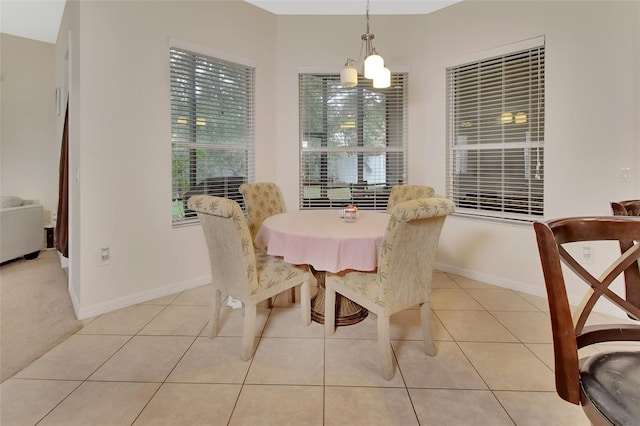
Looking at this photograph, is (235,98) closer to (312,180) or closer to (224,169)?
(224,169)

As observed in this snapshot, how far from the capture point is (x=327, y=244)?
1894 millimetres

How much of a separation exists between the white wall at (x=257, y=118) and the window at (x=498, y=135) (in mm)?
115

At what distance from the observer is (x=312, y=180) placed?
383cm

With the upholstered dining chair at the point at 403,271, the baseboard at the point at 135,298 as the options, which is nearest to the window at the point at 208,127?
the baseboard at the point at 135,298

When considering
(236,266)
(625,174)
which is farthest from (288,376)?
(625,174)

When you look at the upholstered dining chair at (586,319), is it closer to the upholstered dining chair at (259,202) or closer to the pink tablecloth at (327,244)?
the pink tablecloth at (327,244)

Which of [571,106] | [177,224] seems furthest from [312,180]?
[571,106]

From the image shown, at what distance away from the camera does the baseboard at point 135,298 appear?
248 centimetres

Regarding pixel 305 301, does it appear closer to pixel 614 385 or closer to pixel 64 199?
pixel 614 385

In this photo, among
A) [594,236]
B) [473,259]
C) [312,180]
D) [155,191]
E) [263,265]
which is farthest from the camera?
[312,180]

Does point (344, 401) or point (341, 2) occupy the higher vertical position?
point (341, 2)

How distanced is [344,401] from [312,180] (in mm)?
2623

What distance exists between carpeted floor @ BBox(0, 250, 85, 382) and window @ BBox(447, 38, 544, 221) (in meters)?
3.71

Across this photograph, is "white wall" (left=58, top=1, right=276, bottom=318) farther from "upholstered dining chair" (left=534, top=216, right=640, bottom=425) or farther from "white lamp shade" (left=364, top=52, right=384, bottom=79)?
"upholstered dining chair" (left=534, top=216, right=640, bottom=425)
